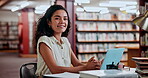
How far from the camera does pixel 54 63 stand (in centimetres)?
200

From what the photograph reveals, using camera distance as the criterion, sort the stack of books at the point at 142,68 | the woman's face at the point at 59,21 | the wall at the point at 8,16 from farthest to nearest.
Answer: the wall at the point at 8,16 < the woman's face at the point at 59,21 < the stack of books at the point at 142,68

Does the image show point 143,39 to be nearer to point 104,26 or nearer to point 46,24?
point 104,26

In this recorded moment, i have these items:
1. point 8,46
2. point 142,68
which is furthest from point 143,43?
→ point 8,46

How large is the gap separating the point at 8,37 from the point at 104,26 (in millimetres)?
13737

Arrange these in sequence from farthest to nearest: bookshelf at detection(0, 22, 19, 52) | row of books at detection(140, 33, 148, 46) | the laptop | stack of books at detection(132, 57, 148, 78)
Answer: bookshelf at detection(0, 22, 19, 52), row of books at detection(140, 33, 148, 46), the laptop, stack of books at detection(132, 57, 148, 78)

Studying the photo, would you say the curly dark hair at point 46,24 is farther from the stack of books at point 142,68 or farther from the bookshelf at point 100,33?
the bookshelf at point 100,33

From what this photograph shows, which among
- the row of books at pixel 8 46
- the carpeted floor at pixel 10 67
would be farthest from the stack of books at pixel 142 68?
the row of books at pixel 8 46

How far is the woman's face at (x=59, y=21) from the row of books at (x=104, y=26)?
6.51 metres

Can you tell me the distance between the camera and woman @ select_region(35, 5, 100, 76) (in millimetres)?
2026

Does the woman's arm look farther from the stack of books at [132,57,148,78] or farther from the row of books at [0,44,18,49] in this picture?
the row of books at [0,44,18,49]

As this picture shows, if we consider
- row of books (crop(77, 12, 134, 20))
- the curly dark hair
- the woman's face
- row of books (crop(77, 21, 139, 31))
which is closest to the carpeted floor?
row of books (crop(77, 21, 139, 31))

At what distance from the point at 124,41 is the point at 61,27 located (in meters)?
7.63

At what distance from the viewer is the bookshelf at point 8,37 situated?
68.2 ft

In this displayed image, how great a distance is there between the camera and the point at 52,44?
2164 millimetres
